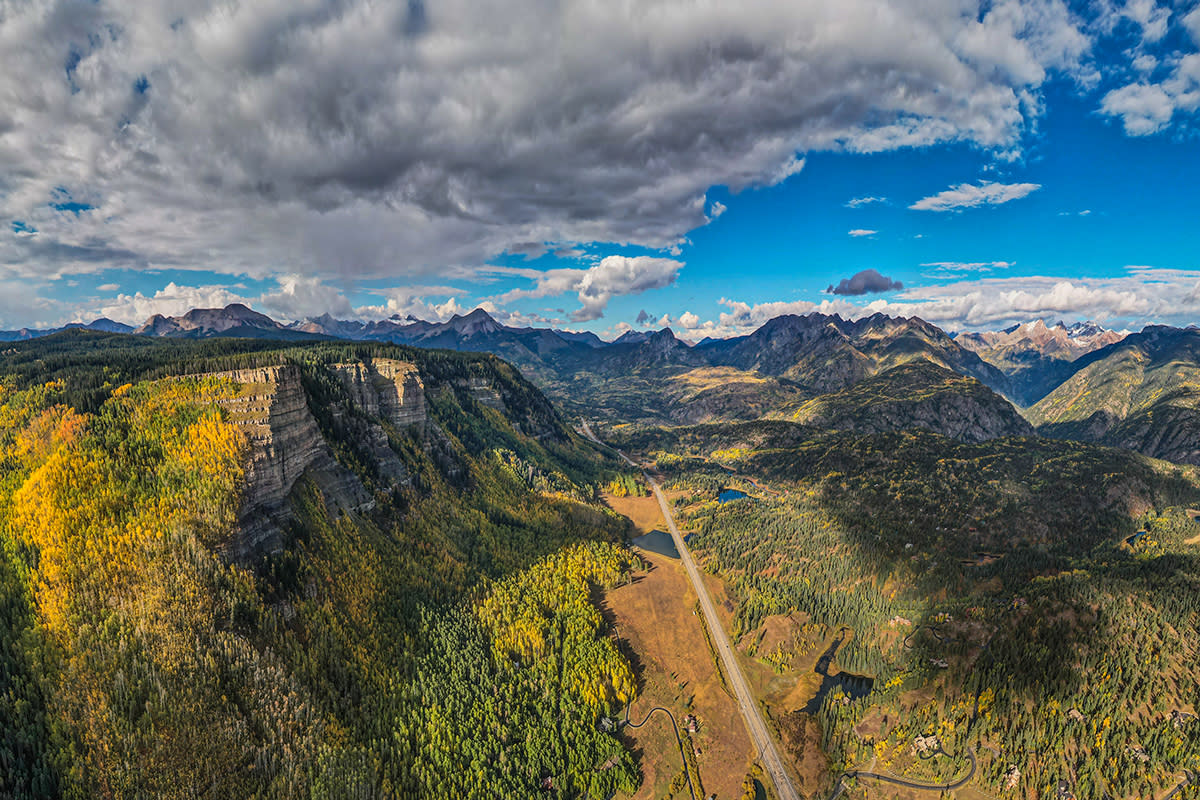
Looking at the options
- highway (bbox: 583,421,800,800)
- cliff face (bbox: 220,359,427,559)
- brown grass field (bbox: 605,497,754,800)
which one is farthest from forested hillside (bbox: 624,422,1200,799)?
cliff face (bbox: 220,359,427,559)

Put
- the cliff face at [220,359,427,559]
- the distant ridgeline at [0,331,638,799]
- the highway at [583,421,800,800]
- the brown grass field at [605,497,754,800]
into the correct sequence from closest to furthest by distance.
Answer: the distant ridgeline at [0,331,638,799], the highway at [583,421,800,800], the brown grass field at [605,497,754,800], the cliff face at [220,359,427,559]

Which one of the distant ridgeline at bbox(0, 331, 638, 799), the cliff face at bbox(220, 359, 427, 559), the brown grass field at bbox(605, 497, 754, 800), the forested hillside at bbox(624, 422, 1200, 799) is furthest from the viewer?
the cliff face at bbox(220, 359, 427, 559)

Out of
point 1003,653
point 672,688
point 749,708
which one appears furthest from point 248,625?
point 1003,653

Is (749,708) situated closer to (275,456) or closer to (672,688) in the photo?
(672,688)

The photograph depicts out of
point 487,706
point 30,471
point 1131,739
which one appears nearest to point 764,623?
point 1131,739

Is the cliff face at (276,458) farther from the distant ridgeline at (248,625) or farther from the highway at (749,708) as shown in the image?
the highway at (749,708)

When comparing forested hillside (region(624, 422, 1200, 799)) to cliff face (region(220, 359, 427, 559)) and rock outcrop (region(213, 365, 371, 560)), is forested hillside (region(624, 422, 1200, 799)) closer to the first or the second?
cliff face (region(220, 359, 427, 559))

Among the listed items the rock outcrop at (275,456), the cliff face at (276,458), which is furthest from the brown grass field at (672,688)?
the rock outcrop at (275,456)

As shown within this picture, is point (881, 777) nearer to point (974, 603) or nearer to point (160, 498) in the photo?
point (974, 603)
